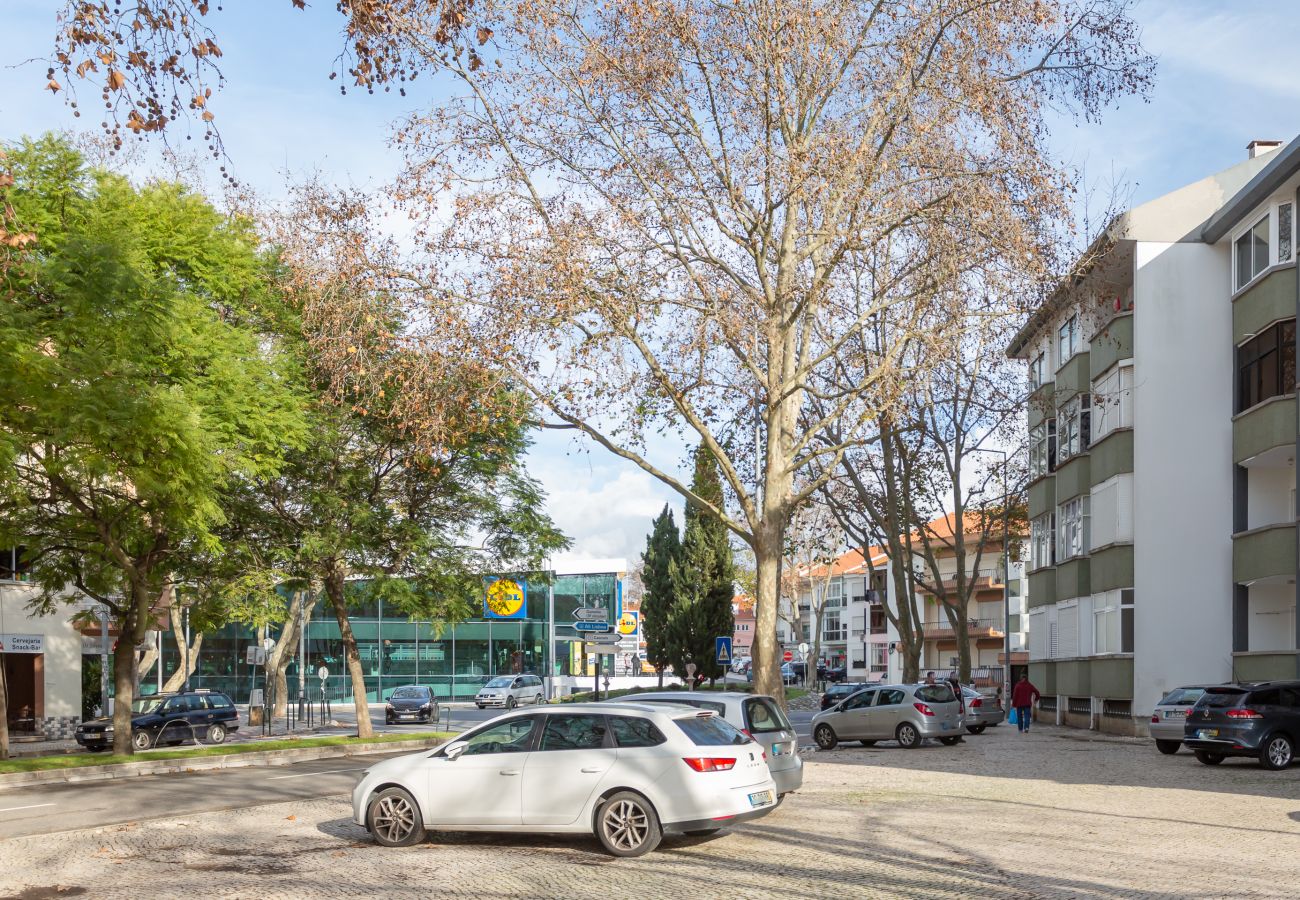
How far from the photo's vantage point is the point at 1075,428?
142ft

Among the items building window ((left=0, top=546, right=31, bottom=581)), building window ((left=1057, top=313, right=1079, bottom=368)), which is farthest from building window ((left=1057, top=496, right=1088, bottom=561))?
building window ((left=0, top=546, right=31, bottom=581))

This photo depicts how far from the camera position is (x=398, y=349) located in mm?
23141

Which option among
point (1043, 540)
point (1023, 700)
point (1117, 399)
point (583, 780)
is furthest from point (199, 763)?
point (1043, 540)

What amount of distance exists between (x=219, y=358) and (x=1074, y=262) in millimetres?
15293

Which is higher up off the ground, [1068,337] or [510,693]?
[1068,337]

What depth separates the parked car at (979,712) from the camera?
41.9m

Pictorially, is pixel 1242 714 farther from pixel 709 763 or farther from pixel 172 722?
pixel 172 722

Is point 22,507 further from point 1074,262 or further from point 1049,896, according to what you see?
point 1049,896

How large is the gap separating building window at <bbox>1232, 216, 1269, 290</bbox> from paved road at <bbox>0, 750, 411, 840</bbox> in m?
23.1

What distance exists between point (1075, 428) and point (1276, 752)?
18507mm

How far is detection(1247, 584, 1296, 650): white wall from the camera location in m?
34.0

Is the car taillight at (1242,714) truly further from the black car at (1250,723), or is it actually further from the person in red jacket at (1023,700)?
the person in red jacket at (1023,700)

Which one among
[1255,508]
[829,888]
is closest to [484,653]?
[1255,508]

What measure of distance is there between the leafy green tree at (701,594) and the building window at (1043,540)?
19.3 metres
